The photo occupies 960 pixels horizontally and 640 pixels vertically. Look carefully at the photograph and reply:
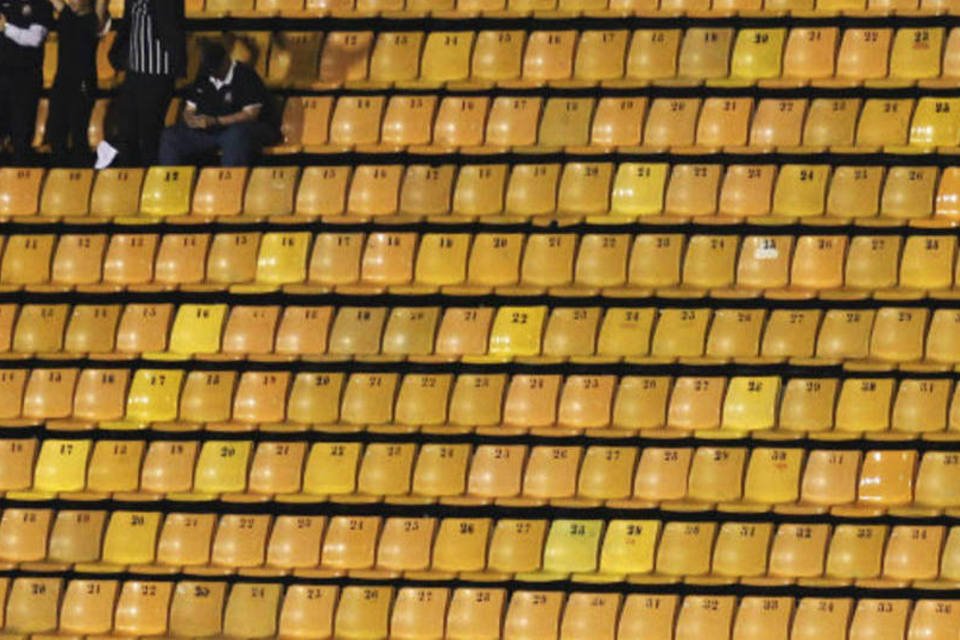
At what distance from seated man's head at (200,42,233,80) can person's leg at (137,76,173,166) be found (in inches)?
7.6

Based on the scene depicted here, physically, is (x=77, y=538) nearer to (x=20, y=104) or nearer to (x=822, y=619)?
(x=20, y=104)

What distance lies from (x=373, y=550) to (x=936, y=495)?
6.80ft

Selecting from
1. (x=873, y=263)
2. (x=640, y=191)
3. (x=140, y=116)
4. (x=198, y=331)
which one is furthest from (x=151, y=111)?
(x=873, y=263)

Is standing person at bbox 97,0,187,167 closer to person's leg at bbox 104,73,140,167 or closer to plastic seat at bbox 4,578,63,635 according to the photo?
person's leg at bbox 104,73,140,167

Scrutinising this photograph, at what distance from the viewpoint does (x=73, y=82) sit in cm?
1140

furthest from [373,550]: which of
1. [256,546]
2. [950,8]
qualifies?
[950,8]

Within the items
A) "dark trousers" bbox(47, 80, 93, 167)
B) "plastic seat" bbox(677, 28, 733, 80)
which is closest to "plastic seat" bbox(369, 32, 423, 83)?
"plastic seat" bbox(677, 28, 733, 80)

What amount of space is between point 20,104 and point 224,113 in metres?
0.88

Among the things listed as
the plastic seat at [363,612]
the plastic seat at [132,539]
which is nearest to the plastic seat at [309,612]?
the plastic seat at [363,612]

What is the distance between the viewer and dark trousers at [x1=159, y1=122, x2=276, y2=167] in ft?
36.6

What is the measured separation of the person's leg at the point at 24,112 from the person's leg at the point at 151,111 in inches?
17.3

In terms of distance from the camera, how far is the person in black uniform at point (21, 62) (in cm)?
1124

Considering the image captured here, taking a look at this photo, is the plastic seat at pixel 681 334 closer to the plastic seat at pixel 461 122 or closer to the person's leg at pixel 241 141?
the plastic seat at pixel 461 122

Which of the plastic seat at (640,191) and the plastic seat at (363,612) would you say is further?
the plastic seat at (640,191)
